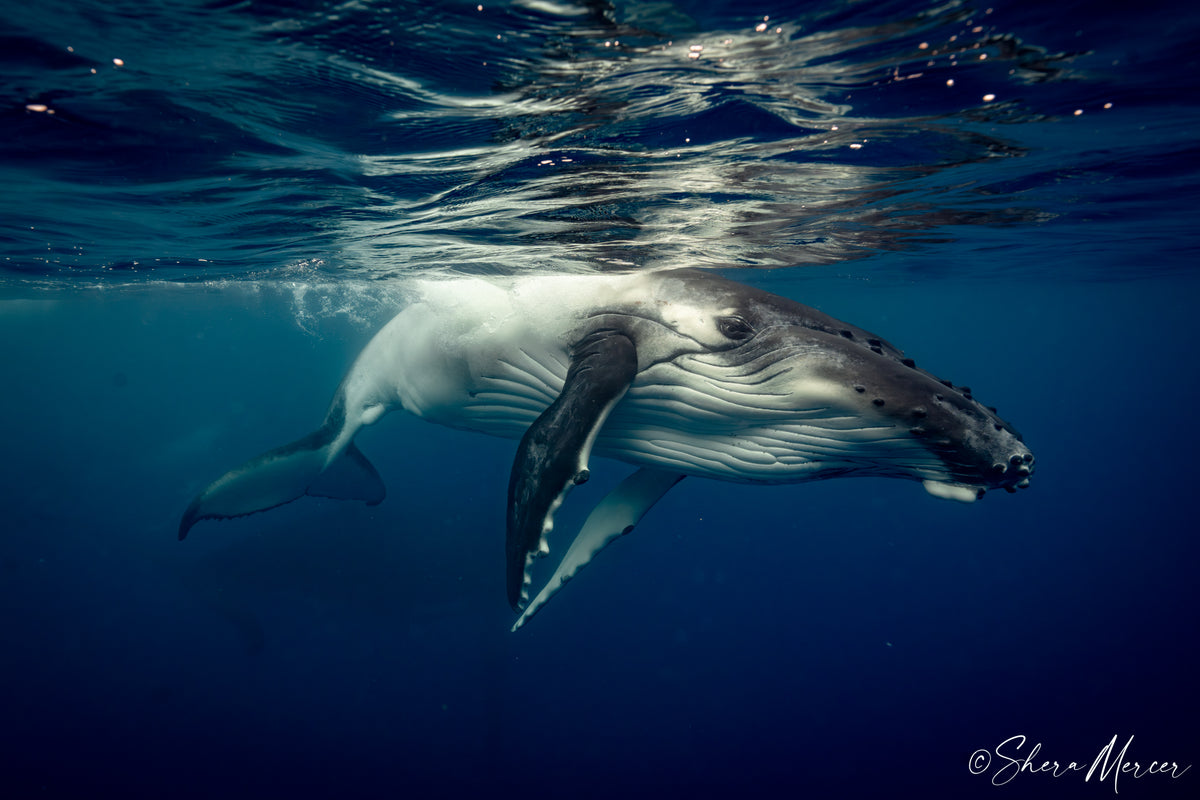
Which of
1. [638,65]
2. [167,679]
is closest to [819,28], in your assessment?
[638,65]

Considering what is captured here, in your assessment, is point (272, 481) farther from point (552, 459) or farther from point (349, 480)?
point (552, 459)

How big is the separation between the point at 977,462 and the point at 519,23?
4322 millimetres

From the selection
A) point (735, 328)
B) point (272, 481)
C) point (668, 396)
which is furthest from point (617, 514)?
point (272, 481)

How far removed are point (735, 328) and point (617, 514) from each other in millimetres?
2652

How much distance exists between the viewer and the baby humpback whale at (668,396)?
4020mm

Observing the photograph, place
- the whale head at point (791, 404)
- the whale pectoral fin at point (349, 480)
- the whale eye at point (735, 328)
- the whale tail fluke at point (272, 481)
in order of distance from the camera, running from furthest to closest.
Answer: the whale pectoral fin at point (349, 480) → the whale tail fluke at point (272, 481) → the whale eye at point (735, 328) → the whale head at point (791, 404)

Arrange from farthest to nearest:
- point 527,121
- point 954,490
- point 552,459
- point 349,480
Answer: point 349,480
point 527,121
point 552,459
point 954,490

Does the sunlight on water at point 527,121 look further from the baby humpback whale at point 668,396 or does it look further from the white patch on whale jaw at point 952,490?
the white patch on whale jaw at point 952,490

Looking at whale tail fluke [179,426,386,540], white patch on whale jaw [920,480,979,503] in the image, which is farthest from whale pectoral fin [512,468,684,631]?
whale tail fluke [179,426,386,540]

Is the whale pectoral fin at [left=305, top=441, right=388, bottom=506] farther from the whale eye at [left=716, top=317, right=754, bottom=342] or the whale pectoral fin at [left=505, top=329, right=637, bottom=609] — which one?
the whale eye at [left=716, top=317, right=754, bottom=342]

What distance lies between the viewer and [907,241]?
15.8 metres

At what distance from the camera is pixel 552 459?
4.22 meters
